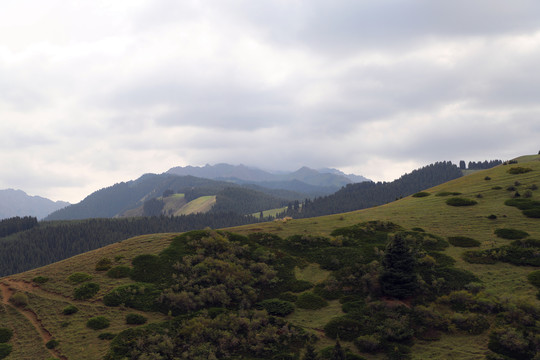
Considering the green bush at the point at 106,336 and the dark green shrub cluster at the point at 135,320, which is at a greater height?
the dark green shrub cluster at the point at 135,320

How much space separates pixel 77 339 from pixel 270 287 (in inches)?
832

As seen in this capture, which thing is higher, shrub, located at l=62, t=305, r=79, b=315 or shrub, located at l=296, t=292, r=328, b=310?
shrub, located at l=62, t=305, r=79, b=315

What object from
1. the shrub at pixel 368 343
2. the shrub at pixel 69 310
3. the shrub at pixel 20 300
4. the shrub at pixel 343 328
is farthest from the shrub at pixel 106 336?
the shrub at pixel 368 343

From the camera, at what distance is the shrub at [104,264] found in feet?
139

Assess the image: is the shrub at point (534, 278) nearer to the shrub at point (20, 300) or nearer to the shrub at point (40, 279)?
the shrub at point (20, 300)

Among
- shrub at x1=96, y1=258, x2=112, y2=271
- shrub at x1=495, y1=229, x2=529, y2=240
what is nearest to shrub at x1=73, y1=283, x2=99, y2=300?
shrub at x1=96, y1=258, x2=112, y2=271

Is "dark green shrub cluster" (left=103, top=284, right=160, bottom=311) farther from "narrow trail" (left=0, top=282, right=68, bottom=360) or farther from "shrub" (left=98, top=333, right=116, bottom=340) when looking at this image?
"narrow trail" (left=0, top=282, right=68, bottom=360)

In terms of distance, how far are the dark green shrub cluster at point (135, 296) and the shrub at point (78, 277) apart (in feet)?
19.4

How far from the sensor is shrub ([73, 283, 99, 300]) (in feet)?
118

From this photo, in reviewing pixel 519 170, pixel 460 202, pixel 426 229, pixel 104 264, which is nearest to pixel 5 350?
pixel 104 264

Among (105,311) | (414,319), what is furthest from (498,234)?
(105,311)

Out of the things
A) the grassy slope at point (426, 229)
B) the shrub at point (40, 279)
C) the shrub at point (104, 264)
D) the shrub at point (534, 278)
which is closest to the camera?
the grassy slope at point (426, 229)

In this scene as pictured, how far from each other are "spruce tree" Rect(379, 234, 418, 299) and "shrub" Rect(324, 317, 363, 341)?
20.4ft

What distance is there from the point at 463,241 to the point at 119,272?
162ft
